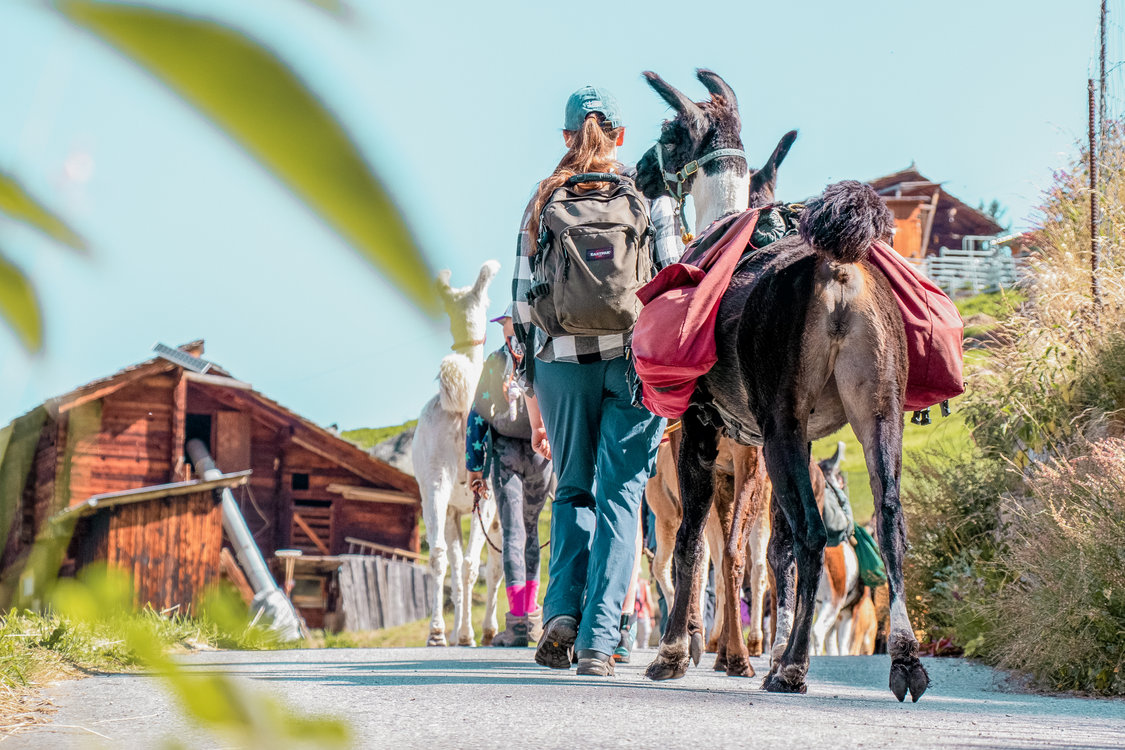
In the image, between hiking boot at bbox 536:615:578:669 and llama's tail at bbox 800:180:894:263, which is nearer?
llama's tail at bbox 800:180:894:263

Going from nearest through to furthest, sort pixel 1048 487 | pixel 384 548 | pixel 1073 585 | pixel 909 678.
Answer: pixel 909 678, pixel 1073 585, pixel 1048 487, pixel 384 548

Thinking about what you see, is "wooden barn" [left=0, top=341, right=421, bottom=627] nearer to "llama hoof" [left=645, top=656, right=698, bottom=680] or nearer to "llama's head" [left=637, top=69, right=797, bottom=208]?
"llama's head" [left=637, top=69, right=797, bottom=208]

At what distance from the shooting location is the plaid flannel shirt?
5234 mm

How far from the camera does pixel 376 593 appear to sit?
100 ft

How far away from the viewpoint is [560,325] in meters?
5.13

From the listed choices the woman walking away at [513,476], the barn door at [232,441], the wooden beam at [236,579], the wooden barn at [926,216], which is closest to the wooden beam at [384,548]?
the barn door at [232,441]

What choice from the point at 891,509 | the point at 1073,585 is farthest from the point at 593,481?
the point at 1073,585

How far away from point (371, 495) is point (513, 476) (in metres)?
23.7

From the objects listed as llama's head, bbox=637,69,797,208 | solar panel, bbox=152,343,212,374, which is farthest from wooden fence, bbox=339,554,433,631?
solar panel, bbox=152,343,212,374

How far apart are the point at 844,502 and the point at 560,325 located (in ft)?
21.8

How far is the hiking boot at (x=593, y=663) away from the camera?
5008mm

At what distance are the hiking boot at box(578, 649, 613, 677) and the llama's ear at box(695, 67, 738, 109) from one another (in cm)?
257

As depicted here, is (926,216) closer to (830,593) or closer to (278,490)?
(278,490)

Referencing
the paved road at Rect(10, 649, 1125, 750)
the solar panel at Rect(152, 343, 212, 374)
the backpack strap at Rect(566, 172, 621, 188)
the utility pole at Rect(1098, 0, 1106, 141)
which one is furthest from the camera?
the utility pole at Rect(1098, 0, 1106, 141)
